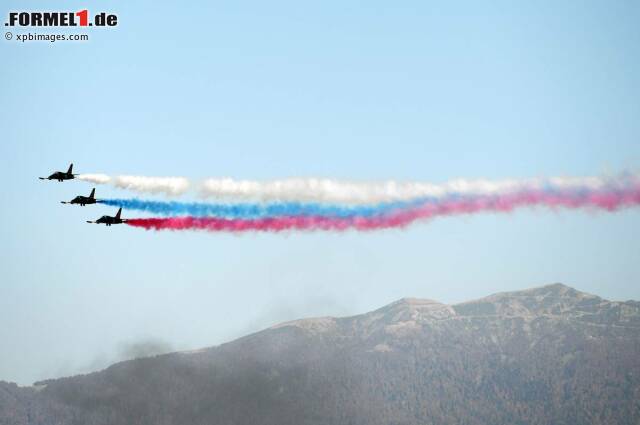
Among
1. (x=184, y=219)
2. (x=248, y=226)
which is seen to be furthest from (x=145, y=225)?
(x=248, y=226)

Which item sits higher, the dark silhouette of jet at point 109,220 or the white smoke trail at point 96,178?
the white smoke trail at point 96,178

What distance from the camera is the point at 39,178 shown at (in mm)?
141375

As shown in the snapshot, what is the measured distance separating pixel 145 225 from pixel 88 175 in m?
13.7

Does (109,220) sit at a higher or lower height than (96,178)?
lower

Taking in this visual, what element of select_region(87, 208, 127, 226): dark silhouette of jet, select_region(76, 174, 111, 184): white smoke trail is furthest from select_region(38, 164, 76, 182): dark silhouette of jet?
select_region(87, 208, 127, 226): dark silhouette of jet

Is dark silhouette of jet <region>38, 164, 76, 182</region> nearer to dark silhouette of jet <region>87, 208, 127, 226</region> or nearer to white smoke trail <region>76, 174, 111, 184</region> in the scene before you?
white smoke trail <region>76, 174, 111, 184</region>

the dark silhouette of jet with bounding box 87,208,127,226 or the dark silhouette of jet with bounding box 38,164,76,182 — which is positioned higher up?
the dark silhouette of jet with bounding box 38,164,76,182

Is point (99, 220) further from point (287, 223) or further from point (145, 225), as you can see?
point (287, 223)

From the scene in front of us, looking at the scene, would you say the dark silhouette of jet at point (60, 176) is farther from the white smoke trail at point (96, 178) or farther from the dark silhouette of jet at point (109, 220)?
the dark silhouette of jet at point (109, 220)

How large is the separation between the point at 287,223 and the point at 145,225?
1039 inches

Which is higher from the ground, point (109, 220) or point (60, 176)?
point (60, 176)

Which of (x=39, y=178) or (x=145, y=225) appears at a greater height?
(x=39, y=178)

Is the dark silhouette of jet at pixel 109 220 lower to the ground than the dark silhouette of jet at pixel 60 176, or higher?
lower

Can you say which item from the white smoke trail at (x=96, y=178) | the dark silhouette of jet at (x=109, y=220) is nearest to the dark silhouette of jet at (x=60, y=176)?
the white smoke trail at (x=96, y=178)
